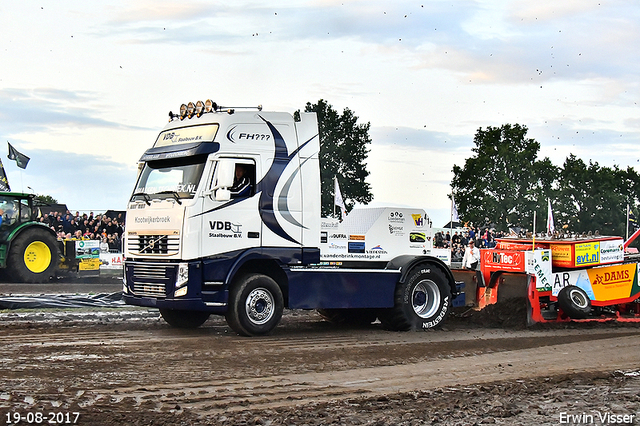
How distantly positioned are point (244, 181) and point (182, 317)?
2612 mm

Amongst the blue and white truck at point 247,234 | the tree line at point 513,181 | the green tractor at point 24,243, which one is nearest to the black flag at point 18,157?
the green tractor at point 24,243

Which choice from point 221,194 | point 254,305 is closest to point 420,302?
point 254,305

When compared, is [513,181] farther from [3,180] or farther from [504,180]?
[3,180]

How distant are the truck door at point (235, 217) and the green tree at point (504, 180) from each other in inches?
1735

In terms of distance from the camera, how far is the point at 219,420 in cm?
625

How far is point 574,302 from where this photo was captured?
44.0ft

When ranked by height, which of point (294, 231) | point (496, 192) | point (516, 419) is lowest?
point (516, 419)

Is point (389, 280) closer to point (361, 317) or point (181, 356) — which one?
point (361, 317)

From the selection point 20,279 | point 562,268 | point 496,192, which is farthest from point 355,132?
point 562,268

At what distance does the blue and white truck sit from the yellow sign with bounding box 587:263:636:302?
3.65 meters

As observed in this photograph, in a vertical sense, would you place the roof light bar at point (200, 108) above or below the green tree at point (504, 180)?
below

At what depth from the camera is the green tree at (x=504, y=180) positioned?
53.7 metres

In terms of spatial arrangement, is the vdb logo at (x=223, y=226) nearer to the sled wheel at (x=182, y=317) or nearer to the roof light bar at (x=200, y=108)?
the roof light bar at (x=200, y=108)

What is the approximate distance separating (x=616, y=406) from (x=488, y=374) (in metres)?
1.87
